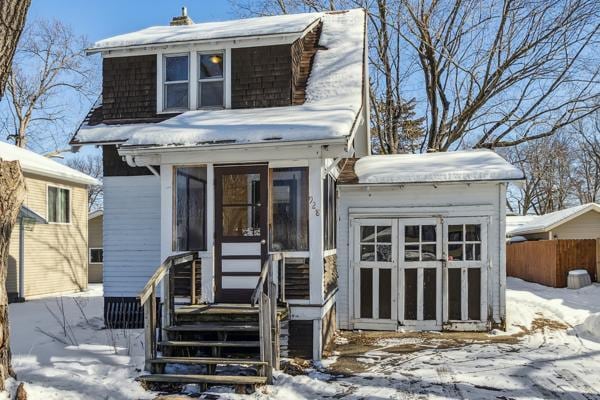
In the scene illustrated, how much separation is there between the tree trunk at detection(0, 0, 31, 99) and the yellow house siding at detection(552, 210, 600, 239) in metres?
23.2

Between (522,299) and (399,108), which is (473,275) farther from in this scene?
(399,108)

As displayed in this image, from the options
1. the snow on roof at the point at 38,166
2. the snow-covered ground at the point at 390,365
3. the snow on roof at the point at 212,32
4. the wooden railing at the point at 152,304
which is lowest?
the snow-covered ground at the point at 390,365

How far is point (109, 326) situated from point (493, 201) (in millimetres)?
7842

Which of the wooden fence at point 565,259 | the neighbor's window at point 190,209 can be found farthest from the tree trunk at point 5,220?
the wooden fence at point 565,259

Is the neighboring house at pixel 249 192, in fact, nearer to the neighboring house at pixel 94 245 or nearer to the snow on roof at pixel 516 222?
the neighboring house at pixel 94 245

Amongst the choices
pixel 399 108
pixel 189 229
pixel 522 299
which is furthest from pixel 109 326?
pixel 399 108

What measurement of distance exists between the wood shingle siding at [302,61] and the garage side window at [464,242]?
3974 mm

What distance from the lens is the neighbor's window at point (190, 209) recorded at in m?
7.75

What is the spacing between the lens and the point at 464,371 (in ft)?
21.6

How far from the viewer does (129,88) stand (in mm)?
10094

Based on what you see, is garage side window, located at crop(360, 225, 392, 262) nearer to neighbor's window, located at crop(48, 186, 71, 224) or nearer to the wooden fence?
the wooden fence

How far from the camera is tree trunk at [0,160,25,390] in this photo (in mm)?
5078

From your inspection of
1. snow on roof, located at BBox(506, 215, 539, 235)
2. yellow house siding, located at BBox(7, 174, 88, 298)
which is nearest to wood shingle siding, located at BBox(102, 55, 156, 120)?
yellow house siding, located at BBox(7, 174, 88, 298)

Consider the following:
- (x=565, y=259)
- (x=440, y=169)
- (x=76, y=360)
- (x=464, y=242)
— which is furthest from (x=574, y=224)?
(x=76, y=360)
